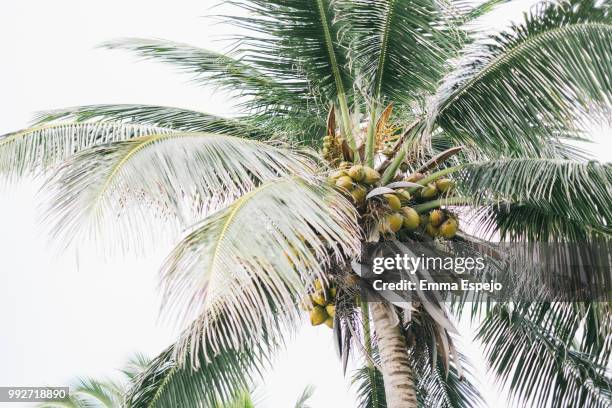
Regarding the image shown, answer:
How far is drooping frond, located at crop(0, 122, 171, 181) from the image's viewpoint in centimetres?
441

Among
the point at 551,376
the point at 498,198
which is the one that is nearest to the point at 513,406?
the point at 551,376

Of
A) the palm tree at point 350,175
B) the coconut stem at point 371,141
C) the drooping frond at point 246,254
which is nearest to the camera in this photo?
the drooping frond at point 246,254

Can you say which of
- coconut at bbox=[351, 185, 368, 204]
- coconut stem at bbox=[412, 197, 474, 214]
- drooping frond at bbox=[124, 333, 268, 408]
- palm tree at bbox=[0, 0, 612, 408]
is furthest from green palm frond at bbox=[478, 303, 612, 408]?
drooping frond at bbox=[124, 333, 268, 408]

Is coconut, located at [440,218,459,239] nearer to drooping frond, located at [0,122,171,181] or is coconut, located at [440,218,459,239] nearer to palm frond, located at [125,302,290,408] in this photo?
palm frond, located at [125,302,290,408]

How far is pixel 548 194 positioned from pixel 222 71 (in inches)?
107

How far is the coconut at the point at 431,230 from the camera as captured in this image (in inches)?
195

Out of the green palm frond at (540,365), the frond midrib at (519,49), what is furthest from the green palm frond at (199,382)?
the frond midrib at (519,49)

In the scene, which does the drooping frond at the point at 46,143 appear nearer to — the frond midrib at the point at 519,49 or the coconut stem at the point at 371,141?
the coconut stem at the point at 371,141

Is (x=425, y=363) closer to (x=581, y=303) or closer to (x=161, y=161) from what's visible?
(x=581, y=303)

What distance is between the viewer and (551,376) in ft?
19.7

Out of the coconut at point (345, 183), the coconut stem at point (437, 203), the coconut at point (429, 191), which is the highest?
the coconut at point (345, 183)

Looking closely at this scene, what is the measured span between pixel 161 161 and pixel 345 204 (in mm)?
1122

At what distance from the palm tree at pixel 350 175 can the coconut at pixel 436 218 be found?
10 mm

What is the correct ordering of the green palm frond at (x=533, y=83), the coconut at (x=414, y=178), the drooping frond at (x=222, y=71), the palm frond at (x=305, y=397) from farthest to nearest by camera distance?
the palm frond at (x=305, y=397) → the drooping frond at (x=222, y=71) → the coconut at (x=414, y=178) → the green palm frond at (x=533, y=83)
